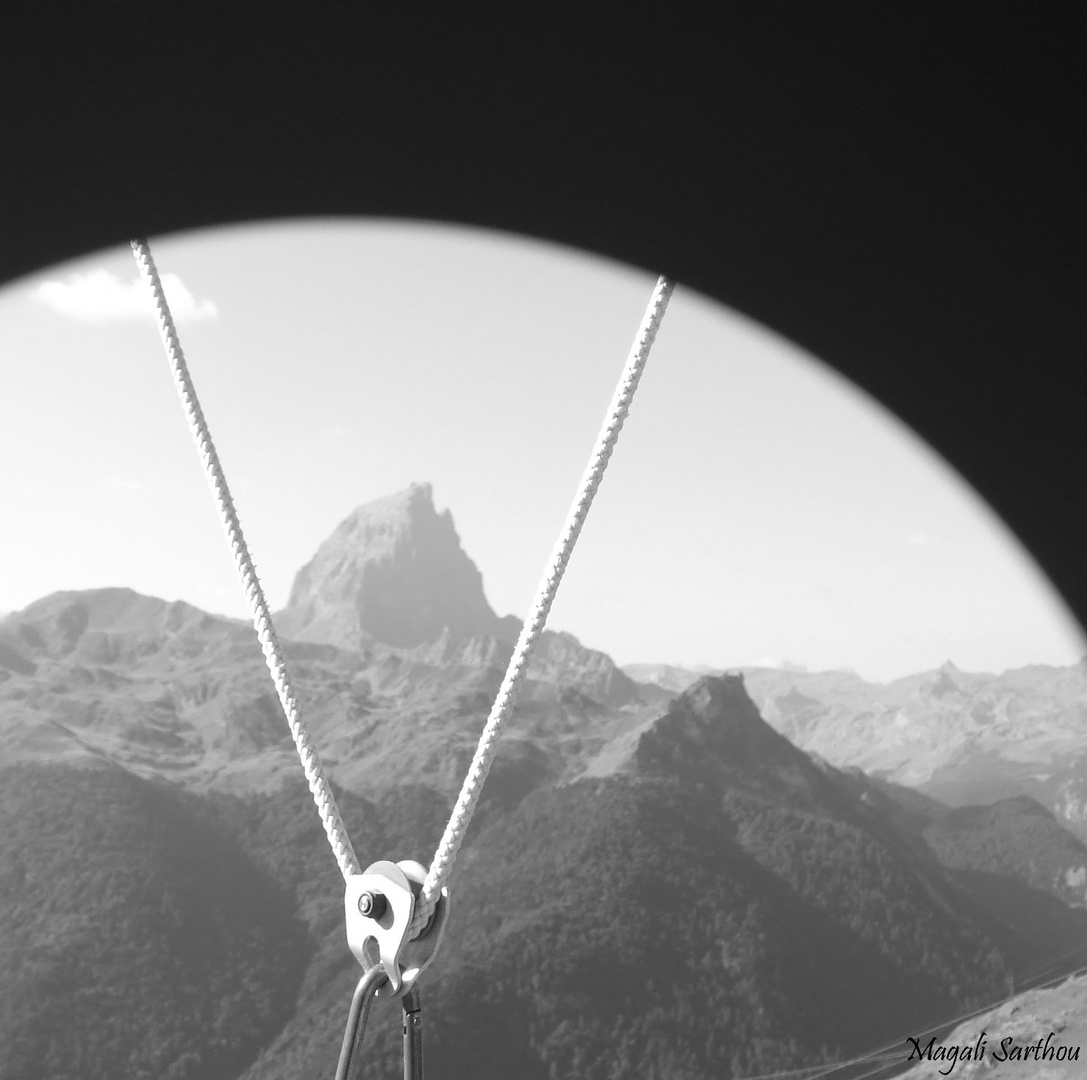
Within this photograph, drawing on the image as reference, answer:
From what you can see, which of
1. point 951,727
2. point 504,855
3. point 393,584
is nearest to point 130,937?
point 504,855

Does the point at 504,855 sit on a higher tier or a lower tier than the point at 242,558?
lower

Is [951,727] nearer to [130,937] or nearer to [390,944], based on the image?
[130,937]

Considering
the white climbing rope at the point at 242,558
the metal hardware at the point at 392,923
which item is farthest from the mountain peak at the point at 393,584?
the metal hardware at the point at 392,923

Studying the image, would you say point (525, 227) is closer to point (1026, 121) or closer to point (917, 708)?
point (1026, 121)

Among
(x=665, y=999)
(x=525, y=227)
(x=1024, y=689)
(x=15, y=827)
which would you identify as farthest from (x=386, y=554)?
(x=525, y=227)

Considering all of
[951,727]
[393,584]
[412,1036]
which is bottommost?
[951,727]

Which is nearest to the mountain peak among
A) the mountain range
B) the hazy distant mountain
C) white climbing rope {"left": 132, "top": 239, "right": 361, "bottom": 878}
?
the mountain range
